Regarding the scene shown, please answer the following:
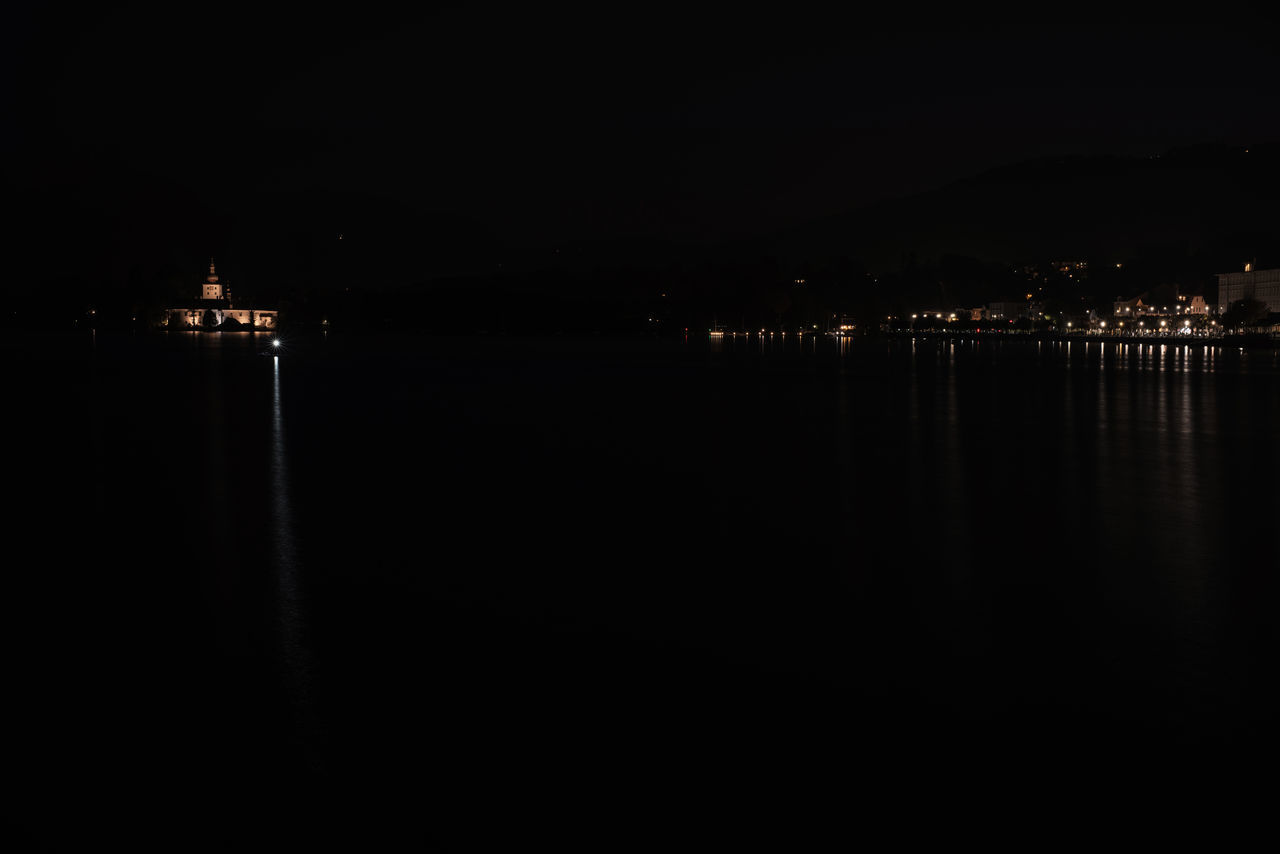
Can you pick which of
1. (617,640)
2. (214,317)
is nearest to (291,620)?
(617,640)

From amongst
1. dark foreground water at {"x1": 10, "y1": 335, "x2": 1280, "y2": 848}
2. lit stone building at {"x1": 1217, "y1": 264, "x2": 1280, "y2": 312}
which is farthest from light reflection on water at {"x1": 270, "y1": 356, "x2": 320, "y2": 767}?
lit stone building at {"x1": 1217, "y1": 264, "x2": 1280, "y2": 312}

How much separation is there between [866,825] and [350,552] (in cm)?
580

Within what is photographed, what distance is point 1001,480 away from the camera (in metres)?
13.4

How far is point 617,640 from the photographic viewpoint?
6586mm

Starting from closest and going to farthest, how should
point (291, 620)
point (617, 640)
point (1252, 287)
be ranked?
point (617, 640)
point (291, 620)
point (1252, 287)

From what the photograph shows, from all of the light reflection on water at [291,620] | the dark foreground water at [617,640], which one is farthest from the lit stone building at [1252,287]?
the light reflection on water at [291,620]

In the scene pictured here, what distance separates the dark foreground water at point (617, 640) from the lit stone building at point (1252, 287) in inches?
→ 6949

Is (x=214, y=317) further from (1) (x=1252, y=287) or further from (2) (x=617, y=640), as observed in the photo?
(2) (x=617, y=640)

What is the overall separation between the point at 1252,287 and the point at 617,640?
650 ft

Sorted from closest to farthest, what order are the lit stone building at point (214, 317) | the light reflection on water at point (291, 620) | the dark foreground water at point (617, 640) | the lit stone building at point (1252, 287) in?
1. the dark foreground water at point (617, 640)
2. the light reflection on water at point (291, 620)
3. the lit stone building at point (1252, 287)
4. the lit stone building at point (214, 317)

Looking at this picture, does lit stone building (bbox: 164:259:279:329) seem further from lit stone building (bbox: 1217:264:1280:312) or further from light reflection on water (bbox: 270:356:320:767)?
light reflection on water (bbox: 270:356:320:767)

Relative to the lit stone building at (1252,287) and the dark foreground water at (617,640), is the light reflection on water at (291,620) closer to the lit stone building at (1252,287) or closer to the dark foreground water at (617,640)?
the dark foreground water at (617,640)

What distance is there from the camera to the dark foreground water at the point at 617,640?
4.55 meters

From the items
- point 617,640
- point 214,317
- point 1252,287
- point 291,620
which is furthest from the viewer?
point 214,317
